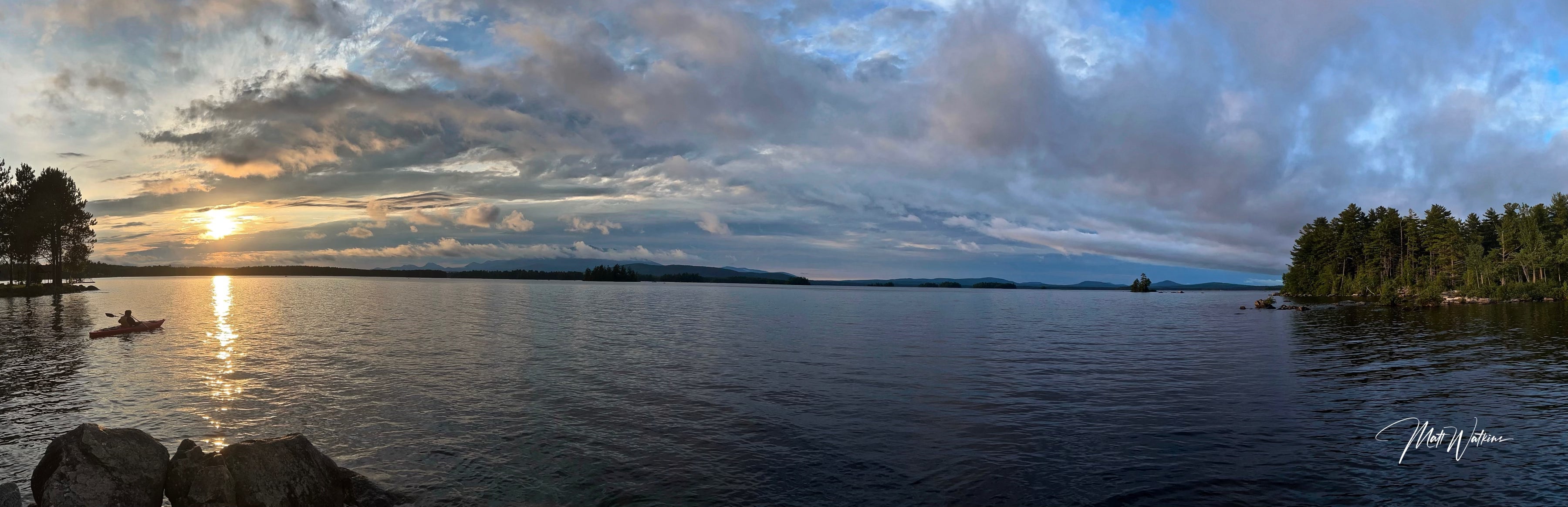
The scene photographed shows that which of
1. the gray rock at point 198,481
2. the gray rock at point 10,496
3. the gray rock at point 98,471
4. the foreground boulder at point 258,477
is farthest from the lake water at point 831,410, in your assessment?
the gray rock at point 10,496

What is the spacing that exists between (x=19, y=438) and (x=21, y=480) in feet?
19.1

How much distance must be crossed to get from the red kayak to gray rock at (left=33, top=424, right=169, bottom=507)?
49.3 meters

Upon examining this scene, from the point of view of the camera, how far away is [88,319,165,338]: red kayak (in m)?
48.6

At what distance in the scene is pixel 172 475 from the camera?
46.0ft

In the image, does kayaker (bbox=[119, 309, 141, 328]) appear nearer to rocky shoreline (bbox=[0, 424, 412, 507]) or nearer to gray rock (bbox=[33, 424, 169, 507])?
rocky shoreline (bbox=[0, 424, 412, 507])

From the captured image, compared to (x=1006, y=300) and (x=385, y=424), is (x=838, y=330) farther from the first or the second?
(x=1006, y=300)

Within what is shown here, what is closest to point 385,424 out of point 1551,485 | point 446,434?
point 446,434

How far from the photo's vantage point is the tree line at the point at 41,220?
96125 mm

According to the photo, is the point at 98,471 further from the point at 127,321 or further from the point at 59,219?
the point at 59,219

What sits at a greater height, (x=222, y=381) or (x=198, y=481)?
(x=198, y=481)

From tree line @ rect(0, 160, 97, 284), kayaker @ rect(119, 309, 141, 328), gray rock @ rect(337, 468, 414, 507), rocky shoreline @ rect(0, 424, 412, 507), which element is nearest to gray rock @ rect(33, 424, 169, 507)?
rocky shoreline @ rect(0, 424, 412, 507)
